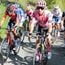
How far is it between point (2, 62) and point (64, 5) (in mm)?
14454

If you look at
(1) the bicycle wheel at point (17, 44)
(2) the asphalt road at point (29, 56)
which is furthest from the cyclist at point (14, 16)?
(2) the asphalt road at point (29, 56)

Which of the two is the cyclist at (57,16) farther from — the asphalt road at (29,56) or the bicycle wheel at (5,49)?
the bicycle wheel at (5,49)

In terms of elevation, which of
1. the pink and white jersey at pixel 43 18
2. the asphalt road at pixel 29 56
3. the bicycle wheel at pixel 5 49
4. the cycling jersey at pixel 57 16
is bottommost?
the asphalt road at pixel 29 56

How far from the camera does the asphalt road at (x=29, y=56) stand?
11659 mm

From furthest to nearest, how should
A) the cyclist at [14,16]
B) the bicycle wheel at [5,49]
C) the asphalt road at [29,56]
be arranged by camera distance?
the bicycle wheel at [5,49] < the asphalt road at [29,56] < the cyclist at [14,16]

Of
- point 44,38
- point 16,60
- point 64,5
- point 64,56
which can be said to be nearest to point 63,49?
point 64,56

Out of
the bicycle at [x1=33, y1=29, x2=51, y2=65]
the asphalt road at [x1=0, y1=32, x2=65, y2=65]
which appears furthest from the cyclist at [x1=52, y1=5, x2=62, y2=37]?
the bicycle at [x1=33, y1=29, x2=51, y2=65]

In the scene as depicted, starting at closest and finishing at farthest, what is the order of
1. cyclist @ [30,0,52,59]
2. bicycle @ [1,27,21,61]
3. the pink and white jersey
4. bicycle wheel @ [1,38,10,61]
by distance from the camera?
cyclist @ [30,0,52,59]
the pink and white jersey
bicycle @ [1,27,21,61]
bicycle wheel @ [1,38,10,61]

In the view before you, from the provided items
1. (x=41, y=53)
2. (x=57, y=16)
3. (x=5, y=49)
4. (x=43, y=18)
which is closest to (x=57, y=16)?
(x=57, y=16)

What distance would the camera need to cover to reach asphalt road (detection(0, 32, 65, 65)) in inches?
459

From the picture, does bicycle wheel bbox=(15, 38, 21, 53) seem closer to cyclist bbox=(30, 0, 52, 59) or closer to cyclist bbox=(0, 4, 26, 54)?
cyclist bbox=(0, 4, 26, 54)

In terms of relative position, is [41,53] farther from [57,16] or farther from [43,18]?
[57,16]

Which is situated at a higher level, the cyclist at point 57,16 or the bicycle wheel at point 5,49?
the cyclist at point 57,16

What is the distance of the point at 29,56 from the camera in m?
12.5
